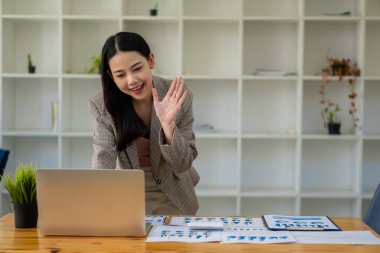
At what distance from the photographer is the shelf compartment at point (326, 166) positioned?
489 centimetres

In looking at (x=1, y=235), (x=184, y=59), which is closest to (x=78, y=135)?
(x=184, y=59)

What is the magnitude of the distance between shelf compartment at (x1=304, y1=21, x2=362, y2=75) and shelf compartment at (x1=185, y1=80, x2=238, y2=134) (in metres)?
0.65

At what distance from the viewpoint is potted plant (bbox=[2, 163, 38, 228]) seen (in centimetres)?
226

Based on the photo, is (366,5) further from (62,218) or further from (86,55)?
(62,218)

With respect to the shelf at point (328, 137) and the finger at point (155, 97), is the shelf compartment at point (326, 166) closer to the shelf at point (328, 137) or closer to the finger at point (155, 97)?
the shelf at point (328, 137)

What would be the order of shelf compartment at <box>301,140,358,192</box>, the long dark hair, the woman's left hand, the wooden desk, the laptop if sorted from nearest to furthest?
the wooden desk
the laptop
the woman's left hand
the long dark hair
shelf compartment at <box>301,140,358,192</box>

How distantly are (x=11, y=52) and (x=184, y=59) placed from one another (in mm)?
1435

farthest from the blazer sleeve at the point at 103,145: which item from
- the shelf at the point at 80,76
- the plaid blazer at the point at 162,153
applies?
the shelf at the point at 80,76

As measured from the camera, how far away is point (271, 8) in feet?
15.8

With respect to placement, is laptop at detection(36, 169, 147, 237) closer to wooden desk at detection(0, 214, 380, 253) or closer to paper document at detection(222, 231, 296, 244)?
wooden desk at detection(0, 214, 380, 253)

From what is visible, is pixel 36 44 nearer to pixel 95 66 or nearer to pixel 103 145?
pixel 95 66

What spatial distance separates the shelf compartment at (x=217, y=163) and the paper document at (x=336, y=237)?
2.71 metres

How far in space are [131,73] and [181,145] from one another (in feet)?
1.23

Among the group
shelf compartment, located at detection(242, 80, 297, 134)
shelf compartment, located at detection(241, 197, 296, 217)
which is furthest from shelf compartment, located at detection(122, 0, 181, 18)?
shelf compartment, located at detection(241, 197, 296, 217)
